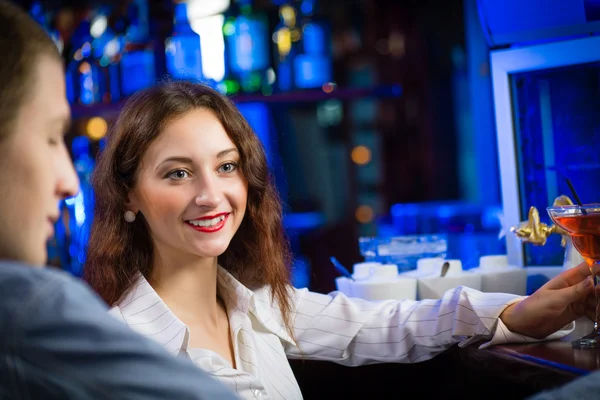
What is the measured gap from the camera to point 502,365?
1405 millimetres

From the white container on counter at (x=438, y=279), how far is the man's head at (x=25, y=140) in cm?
117

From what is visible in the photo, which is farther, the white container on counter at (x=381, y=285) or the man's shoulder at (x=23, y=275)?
the white container on counter at (x=381, y=285)

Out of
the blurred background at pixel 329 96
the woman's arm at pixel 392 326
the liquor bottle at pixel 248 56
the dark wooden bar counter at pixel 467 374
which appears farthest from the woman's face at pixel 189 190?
the liquor bottle at pixel 248 56

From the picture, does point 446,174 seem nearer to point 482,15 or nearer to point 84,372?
point 482,15

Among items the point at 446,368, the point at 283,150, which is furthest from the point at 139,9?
Result: the point at 446,368

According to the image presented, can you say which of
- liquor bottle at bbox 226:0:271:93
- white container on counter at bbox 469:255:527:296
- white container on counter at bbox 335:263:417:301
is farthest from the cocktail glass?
liquor bottle at bbox 226:0:271:93

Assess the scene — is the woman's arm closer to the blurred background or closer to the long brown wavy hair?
the long brown wavy hair

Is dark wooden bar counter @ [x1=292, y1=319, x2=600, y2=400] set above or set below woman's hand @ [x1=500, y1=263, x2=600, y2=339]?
below

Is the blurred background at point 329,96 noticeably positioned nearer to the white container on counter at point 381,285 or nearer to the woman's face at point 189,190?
the white container on counter at point 381,285

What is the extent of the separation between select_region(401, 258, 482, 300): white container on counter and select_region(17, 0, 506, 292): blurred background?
97 cm

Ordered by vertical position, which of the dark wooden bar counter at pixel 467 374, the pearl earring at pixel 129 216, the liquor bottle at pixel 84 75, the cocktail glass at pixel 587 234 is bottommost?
the dark wooden bar counter at pixel 467 374

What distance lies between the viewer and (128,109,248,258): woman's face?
1596 millimetres

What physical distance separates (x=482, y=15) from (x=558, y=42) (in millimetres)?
214

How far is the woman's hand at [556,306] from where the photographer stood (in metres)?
1.44
